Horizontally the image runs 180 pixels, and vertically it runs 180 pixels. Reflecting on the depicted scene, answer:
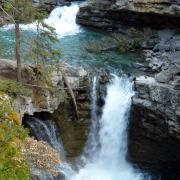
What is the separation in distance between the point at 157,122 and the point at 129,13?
34.5ft

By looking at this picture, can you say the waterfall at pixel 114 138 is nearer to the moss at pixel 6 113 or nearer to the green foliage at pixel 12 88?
the green foliage at pixel 12 88

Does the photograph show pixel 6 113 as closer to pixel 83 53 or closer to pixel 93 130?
pixel 93 130

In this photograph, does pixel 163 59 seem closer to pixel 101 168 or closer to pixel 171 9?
pixel 171 9

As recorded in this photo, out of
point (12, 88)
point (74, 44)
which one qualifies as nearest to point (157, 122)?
point (12, 88)

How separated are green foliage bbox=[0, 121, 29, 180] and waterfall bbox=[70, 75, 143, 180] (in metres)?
7.89

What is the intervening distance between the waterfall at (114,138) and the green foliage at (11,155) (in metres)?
7.89

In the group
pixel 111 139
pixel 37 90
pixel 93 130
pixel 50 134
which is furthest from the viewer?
pixel 111 139

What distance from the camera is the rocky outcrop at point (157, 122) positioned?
19156 millimetres

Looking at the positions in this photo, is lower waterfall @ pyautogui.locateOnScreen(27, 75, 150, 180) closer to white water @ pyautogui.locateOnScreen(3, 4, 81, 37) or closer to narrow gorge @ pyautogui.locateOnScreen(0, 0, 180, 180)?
narrow gorge @ pyautogui.locateOnScreen(0, 0, 180, 180)

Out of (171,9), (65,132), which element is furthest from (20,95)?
(171,9)

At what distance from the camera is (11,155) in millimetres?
12211

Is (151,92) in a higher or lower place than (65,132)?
higher

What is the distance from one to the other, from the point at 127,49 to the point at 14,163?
16.0 meters

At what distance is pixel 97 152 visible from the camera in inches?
830
